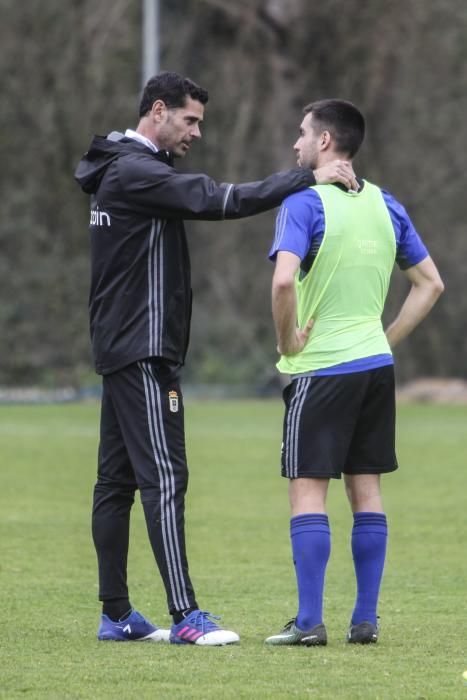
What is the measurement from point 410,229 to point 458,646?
167 centimetres

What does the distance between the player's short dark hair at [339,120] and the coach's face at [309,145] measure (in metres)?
0.03

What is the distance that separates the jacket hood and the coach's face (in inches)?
22.1

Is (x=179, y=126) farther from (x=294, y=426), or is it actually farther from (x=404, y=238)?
(x=294, y=426)

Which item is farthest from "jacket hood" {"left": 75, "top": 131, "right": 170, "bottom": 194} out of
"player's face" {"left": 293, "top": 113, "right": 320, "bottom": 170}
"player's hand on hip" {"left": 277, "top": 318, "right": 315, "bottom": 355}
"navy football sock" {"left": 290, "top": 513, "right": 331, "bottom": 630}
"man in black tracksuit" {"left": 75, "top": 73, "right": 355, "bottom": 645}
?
"navy football sock" {"left": 290, "top": 513, "right": 331, "bottom": 630}

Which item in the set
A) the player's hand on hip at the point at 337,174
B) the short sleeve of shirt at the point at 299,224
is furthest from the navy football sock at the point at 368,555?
the player's hand on hip at the point at 337,174

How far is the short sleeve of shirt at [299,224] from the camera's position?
19.4 ft

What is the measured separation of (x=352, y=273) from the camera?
240 inches

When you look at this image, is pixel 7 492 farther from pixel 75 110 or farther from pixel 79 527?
pixel 75 110

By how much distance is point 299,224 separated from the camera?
19.5 feet

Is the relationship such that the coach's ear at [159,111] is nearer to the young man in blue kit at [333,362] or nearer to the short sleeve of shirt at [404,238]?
the young man in blue kit at [333,362]

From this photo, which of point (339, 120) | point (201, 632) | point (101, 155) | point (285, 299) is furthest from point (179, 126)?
point (201, 632)

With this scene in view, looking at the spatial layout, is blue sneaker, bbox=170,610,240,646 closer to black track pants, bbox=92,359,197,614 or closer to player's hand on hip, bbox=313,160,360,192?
black track pants, bbox=92,359,197,614

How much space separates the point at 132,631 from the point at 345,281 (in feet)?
5.42

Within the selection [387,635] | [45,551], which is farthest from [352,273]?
[45,551]
